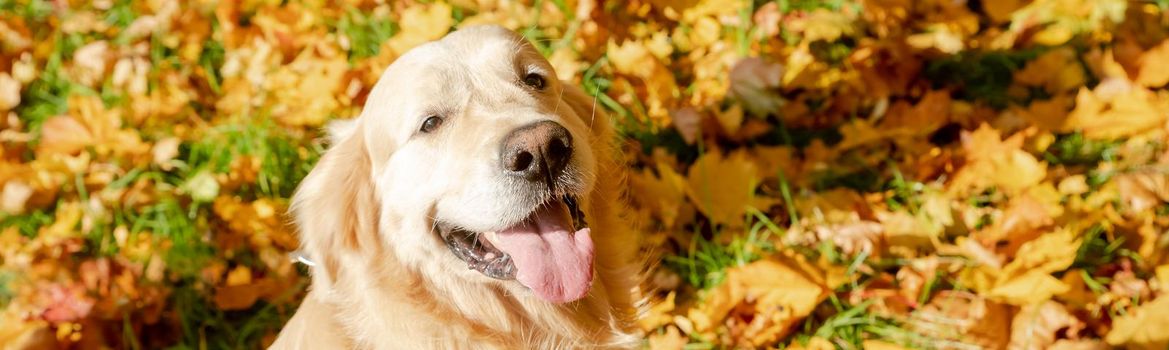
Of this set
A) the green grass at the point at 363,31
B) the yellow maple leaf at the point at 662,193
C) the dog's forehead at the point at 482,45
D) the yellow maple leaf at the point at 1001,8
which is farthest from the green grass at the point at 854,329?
the green grass at the point at 363,31

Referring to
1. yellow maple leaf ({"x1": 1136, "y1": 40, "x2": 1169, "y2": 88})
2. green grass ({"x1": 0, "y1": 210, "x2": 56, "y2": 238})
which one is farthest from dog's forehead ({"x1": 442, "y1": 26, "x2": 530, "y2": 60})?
yellow maple leaf ({"x1": 1136, "y1": 40, "x2": 1169, "y2": 88})

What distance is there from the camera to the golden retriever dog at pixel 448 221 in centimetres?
224

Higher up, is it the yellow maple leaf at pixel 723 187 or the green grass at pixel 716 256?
the yellow maple leaf at pixel 723 187

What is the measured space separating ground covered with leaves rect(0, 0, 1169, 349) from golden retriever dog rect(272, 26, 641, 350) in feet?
2.50

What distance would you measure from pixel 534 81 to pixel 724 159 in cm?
128

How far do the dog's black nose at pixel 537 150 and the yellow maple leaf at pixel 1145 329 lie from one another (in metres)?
1.72

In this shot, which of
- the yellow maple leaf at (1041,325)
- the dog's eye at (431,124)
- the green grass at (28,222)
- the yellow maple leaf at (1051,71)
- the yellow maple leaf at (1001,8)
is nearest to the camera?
the dog's eye at (431,124)

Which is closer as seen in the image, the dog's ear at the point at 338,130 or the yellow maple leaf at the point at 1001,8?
the dog's ear at the point at 338,130

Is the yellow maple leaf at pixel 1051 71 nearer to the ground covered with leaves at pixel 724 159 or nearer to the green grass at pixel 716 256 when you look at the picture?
the ground covered with leaves at pixel 724 159

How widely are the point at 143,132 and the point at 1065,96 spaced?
4132 millimetres

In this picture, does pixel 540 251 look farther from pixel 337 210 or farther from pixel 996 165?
pixel 996 165

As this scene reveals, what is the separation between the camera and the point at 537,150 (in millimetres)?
2113

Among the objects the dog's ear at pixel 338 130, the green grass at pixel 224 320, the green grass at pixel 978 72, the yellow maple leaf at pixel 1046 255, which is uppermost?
the dog's ear at pixel 338 130

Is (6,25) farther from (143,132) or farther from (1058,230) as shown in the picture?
(1058,230)
